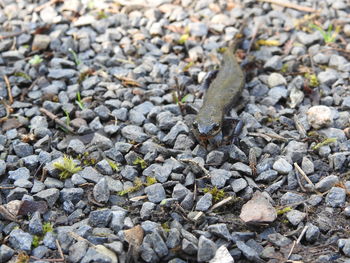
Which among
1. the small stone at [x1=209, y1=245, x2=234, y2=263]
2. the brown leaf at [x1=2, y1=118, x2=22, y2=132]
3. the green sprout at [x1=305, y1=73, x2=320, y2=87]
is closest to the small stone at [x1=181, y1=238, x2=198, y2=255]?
the small stone at [x1=209, y1=245, x2=234, y2=263]

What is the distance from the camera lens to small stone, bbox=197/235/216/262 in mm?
3918

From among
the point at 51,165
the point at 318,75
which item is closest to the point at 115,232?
the point at 51,165

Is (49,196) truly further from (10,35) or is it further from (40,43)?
(10,35)

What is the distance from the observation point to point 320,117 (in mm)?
5340

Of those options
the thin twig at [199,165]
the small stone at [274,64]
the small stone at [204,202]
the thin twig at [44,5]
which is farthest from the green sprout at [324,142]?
the thin twig at [44,5]

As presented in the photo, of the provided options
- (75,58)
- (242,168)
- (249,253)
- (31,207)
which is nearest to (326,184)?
(242,168)

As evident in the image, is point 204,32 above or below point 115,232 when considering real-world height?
above

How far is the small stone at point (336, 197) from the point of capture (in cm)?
450

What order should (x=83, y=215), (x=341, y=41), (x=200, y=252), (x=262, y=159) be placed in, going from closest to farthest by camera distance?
(x=200, y=252)
(x=83, y=215)
(x=262, y=159)
(x=341, y=41)

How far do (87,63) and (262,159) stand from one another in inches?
106

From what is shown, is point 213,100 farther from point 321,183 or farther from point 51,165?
point 51,165

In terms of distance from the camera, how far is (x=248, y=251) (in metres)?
3.98

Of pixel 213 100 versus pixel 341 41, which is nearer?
pixel 213 100

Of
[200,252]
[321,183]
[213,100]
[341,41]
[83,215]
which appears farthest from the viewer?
[341,41]
